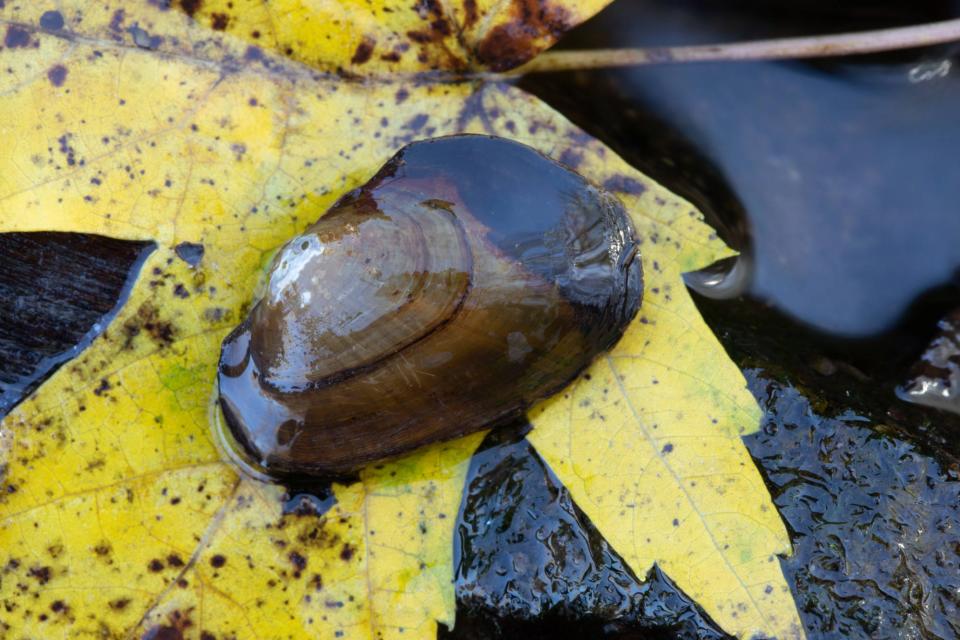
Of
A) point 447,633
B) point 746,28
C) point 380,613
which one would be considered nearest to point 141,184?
point 380,613

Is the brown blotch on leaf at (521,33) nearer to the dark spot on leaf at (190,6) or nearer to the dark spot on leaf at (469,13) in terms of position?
the dark spot on leaf at (469,13)

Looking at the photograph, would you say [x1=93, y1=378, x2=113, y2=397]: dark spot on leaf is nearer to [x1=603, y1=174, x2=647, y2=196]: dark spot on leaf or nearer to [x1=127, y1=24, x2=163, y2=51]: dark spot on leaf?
[x1=127, y1=24, x2=163, y2=51]: dark spot on leaf

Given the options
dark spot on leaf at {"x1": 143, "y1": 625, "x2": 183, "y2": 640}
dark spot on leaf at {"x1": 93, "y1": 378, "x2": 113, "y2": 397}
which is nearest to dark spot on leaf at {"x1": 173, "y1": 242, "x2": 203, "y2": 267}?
dark spot on leaf at {"x1": 93, "y1": 378, "x2": 113, "y2": 397}

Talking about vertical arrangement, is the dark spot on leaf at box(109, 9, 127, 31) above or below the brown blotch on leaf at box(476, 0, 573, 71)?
above

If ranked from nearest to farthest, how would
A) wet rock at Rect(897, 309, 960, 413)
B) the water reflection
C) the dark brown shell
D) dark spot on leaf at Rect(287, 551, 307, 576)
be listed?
the dark brown shell → dark spot on leaf at Rect(287, 551, 307, 576) → wet rock at Rect(897, 309, 960, 413) → the water reflection

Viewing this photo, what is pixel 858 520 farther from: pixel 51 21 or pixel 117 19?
pixel 51 21

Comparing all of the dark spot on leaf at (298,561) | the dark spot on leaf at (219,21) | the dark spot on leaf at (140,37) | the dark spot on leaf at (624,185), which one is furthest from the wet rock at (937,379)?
the dark spot on leaf at (140,37)

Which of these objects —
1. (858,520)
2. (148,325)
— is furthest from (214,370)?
(858,520)
